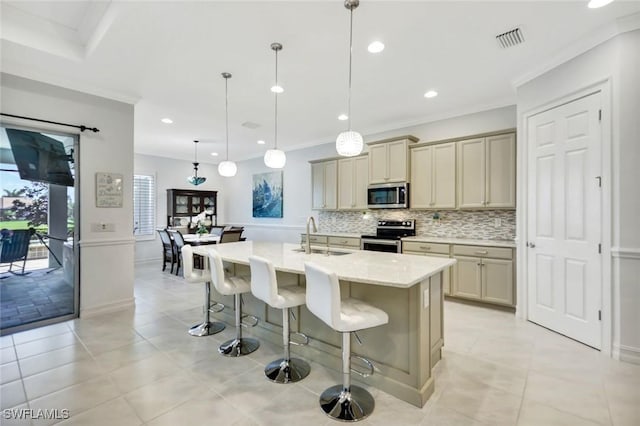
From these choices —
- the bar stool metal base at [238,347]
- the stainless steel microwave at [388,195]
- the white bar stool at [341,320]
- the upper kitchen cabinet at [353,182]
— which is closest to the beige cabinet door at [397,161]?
the stainless steel microwave at [388,195]

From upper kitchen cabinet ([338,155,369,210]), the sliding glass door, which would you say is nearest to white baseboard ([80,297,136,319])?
the sliding glass door

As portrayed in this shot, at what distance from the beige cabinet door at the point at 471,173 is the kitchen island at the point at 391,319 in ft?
6.93

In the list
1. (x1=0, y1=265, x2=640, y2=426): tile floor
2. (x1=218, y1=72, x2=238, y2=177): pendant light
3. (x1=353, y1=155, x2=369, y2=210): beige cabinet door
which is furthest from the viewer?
(x1=353, y1=155, x2=369, y2=210): beige cabinet door

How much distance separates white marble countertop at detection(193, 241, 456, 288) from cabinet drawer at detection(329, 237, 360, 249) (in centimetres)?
222

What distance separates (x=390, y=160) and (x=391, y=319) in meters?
3.28

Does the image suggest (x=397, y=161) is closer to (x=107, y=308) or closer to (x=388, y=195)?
(x=388, y=195)

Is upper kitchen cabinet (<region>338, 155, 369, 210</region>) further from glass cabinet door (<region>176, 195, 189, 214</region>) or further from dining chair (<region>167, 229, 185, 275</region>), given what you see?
glass cabinet door (<region>176, 195, 189, 214</region>)

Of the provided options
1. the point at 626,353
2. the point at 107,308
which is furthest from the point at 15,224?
the point at 626,353

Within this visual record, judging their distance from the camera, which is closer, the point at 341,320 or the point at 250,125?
the point at 341,320

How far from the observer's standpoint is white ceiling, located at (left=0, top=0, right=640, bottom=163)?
91.3 inches

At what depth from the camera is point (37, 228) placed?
332 centimetres

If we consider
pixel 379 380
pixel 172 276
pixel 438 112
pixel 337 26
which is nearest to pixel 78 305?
pixel 172 276

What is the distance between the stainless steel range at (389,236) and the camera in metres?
4.60

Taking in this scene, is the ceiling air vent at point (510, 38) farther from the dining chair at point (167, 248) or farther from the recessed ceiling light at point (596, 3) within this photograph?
the dining chair at point (167, 248)
